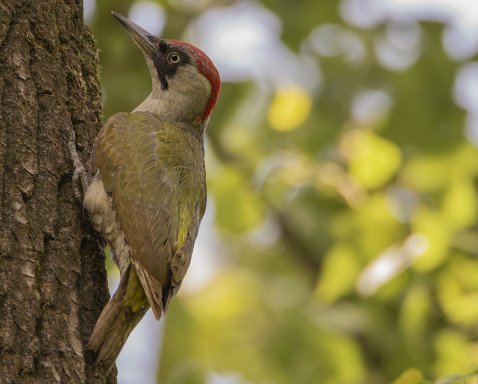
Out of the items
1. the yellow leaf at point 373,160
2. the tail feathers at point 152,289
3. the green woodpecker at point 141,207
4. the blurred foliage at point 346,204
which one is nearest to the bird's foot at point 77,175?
the green woodpecker at point 141,207

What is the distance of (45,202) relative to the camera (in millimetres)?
3934

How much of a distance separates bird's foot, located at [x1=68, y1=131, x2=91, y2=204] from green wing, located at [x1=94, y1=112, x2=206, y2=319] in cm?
32

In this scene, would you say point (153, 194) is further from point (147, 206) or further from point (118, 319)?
point (118, 319)

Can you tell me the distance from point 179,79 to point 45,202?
7.75 feet

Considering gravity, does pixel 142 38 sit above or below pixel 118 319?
above

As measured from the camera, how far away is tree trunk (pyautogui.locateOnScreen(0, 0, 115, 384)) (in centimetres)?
356

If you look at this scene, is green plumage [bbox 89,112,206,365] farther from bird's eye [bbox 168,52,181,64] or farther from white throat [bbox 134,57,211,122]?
bird's eye [bbox 168,52,181,64]

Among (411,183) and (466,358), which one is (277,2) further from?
(466,358)

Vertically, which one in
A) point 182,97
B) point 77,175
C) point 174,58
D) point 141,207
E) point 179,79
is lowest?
point 77,175

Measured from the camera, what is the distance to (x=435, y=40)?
8.17m

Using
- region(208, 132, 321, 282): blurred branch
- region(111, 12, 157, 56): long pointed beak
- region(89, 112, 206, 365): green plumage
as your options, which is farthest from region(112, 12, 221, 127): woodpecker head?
region(208, 132, 321, 282): blurred branch

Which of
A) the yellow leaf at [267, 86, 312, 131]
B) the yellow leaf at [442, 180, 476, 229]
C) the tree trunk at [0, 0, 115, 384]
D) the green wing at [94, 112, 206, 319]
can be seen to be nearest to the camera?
the tree trunk at [0, 0, 115, 384]

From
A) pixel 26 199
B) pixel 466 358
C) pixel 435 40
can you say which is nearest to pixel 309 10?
pixel 435 40

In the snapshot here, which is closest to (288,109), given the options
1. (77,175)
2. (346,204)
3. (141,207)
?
(346,204)
